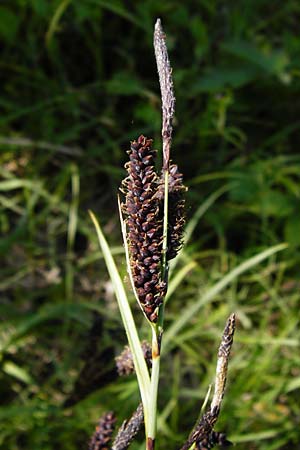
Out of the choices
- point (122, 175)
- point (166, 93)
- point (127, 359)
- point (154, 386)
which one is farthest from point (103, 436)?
point (122, 175)

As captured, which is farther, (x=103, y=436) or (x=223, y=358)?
(x=103, y=436)

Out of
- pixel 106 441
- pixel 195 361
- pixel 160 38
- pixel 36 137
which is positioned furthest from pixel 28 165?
pixel 160 38

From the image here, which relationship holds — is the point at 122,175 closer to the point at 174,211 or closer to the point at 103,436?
the point at 103,436

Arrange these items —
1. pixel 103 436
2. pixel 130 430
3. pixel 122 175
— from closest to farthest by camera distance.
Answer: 1. pixel 130 430
2. pixel 103 436
3. pixel 122 175

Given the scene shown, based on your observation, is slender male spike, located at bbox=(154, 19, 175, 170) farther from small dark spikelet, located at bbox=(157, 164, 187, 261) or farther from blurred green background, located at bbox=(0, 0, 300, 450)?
blurred green background, located at bbox=(0, 0, 300, 450)

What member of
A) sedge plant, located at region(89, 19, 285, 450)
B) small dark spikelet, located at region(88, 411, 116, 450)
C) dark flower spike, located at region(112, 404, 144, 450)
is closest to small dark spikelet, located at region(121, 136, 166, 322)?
sedge plant, located at region(89, 19, 285, 450)

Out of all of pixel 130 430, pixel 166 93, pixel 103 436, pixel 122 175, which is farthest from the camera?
pixel 122 175

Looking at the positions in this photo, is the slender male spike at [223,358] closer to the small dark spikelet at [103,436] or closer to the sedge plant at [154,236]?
the sedge plant at [154,236]
